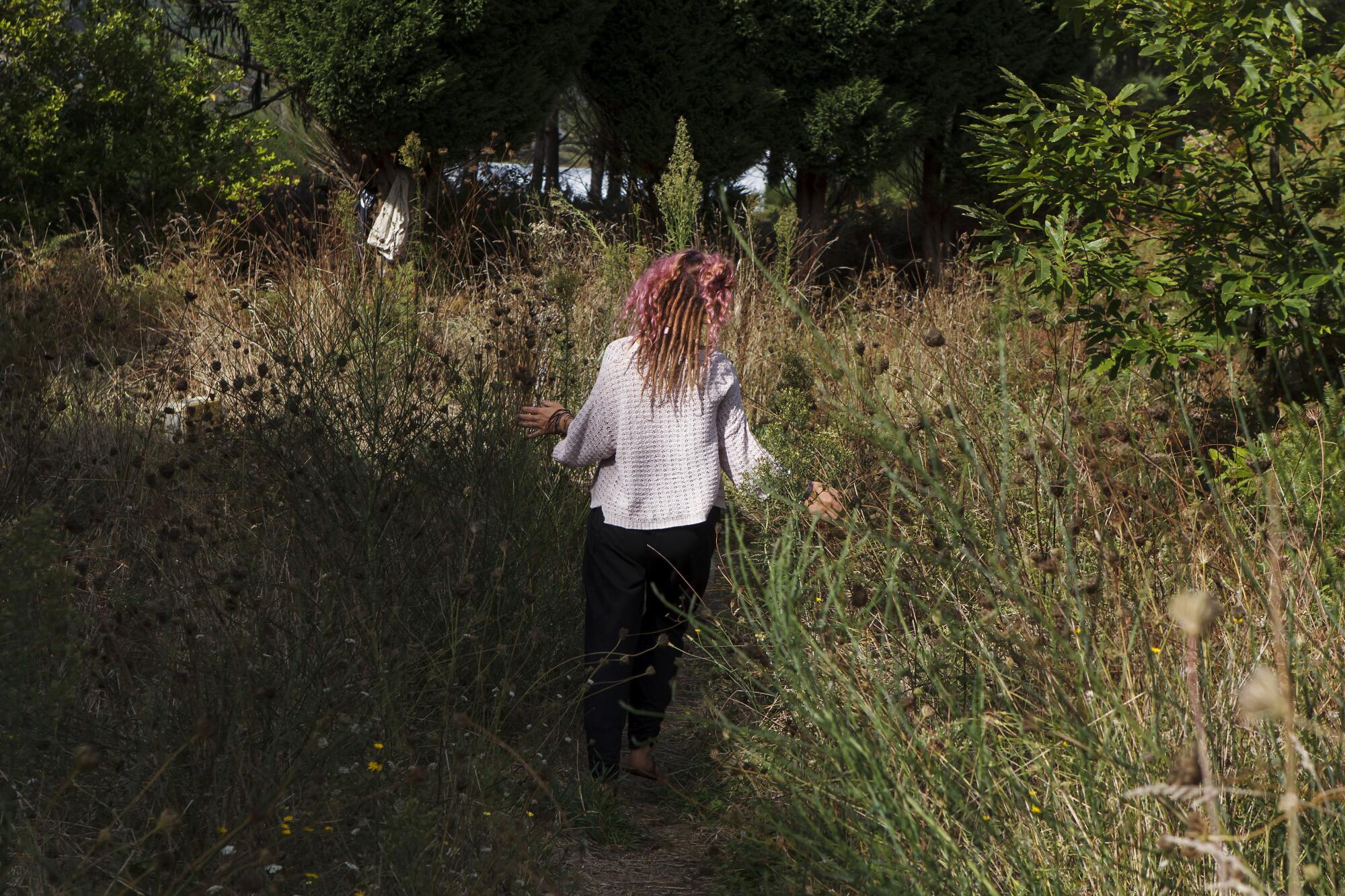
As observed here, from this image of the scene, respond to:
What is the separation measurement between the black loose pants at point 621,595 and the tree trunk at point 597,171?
8.21 metres

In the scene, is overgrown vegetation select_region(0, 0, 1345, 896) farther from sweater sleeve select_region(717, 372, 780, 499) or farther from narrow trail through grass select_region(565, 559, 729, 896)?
sweater sleeve select_region(717, 372, 780, 499)

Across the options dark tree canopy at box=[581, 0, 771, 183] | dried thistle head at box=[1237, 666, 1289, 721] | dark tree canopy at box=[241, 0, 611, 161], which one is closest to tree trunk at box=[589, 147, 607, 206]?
dark tree canopy at box=[581, 0, 771, 183]

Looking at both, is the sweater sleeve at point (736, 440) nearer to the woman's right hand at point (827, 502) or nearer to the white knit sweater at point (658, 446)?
the white knit sweater at point (658, 446)

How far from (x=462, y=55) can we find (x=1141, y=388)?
5923 mm

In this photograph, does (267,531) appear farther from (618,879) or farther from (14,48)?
(14,48)

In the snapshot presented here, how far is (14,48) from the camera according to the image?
925cm

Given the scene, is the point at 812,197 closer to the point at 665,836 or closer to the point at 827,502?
the point at 827,502

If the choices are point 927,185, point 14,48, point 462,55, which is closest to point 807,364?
point 462,55

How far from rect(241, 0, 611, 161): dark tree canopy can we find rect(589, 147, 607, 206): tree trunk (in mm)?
1829

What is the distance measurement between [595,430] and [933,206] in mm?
10844

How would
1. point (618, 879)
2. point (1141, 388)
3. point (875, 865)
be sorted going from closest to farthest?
1. point (875, 865)
2. point (618, 879)
3. point (1141, 388)

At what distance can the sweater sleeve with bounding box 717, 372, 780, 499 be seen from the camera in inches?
151

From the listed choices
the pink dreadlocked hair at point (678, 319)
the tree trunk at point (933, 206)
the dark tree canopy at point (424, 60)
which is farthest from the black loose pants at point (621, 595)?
the tree trunk at point (933, 206)

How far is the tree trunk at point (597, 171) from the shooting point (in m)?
11.9
